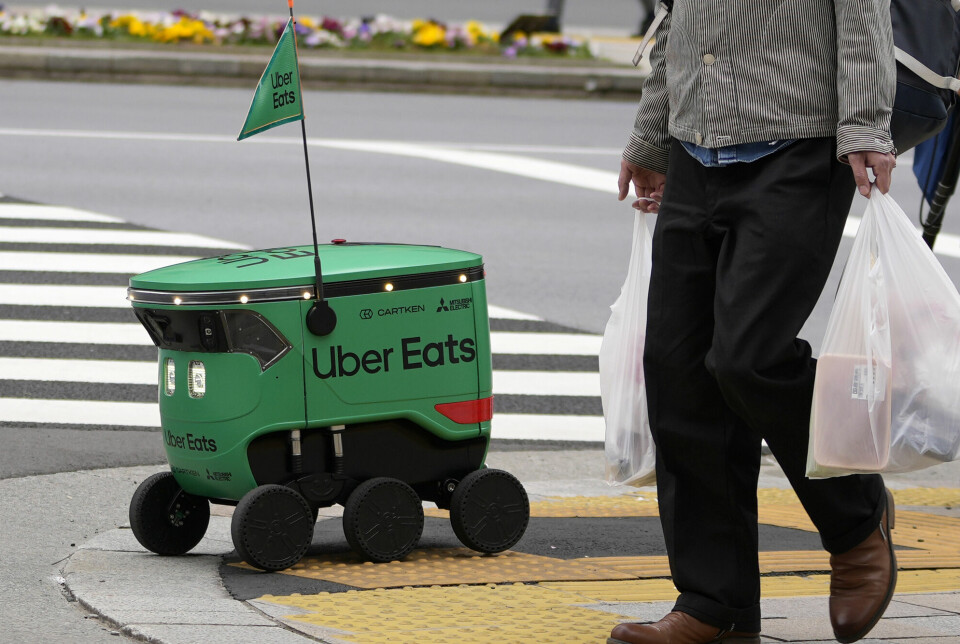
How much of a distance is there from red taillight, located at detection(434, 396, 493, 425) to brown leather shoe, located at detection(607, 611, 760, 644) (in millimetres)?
1237

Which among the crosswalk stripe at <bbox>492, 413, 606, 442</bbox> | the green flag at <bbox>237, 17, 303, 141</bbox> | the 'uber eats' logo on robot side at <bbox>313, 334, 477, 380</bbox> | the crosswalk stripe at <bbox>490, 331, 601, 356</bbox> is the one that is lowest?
the crosswalk stripe at <bbox>492, 413, 606, 442</bbox>

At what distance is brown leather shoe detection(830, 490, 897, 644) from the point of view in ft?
11.3

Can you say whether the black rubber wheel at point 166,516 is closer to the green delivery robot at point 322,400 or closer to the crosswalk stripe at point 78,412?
the green delivery robot at point 322,400

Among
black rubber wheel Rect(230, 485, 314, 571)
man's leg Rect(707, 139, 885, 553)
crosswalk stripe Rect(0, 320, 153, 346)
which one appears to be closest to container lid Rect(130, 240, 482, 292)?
black rubber wheel Rect(230, 485, 314, 571)

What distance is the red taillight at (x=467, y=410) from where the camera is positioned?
181 inches

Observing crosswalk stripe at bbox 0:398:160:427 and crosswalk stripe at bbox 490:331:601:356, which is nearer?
crosswalk stripe at bbox 0:398:160:427

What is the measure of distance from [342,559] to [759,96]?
1913mm

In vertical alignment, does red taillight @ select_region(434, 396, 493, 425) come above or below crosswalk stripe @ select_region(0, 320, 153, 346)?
above

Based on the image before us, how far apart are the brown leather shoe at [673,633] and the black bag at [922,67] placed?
3.82 ft

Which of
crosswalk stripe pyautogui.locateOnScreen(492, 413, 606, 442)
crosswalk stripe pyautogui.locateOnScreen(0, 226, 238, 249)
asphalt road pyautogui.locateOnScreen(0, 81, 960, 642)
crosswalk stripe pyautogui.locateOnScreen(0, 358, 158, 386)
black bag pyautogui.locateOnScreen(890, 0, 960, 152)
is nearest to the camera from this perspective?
black bag pyautogui.locateOnScreen(890, 0, 960, 152)

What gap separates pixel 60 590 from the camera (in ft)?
13.6

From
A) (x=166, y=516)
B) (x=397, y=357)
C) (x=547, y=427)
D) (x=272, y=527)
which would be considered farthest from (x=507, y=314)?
(x=272, y=527)

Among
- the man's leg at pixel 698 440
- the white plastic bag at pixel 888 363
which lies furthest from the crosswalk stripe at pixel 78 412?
the white plastic bag at pixel 888 363

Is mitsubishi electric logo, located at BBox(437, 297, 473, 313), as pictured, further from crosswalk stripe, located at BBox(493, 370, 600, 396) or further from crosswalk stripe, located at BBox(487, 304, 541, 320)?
crosswalk stripe, located at BBox(487, 304, 541, 320)
